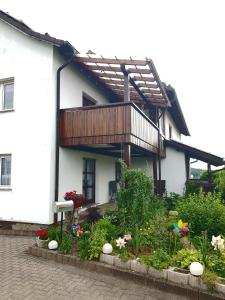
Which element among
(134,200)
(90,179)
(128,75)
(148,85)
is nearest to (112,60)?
(128,75)

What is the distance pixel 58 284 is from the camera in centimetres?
486

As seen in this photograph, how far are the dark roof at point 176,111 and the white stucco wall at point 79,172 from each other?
4629 millimetres

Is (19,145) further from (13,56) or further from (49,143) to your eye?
(13,56)

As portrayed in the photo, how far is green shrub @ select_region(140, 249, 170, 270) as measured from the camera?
4.88 meters

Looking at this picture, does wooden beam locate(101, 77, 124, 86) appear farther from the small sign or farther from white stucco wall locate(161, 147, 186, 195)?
the small sign

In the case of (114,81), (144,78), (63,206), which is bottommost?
(63,206)

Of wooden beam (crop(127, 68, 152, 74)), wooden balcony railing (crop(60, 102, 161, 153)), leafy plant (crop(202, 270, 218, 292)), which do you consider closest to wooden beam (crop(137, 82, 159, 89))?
wooden balcony railing (crop(60, 102, 161, 153))

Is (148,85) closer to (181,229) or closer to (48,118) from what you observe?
(48,118)

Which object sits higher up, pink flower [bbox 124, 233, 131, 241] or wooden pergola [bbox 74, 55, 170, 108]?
wooden pergola [bbox 74, 55, 170, 108]

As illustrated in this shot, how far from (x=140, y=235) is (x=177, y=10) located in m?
5.51

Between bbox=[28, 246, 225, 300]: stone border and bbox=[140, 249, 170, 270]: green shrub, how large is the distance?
0.31 ft

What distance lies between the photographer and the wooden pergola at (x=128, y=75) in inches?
328

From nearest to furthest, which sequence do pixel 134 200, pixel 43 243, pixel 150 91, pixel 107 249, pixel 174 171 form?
pixel 107 249 → pixel 134 200 → pixel 43 243 → pixel 150 91 → pixel 174 171

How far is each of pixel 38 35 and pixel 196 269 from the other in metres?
8.13
